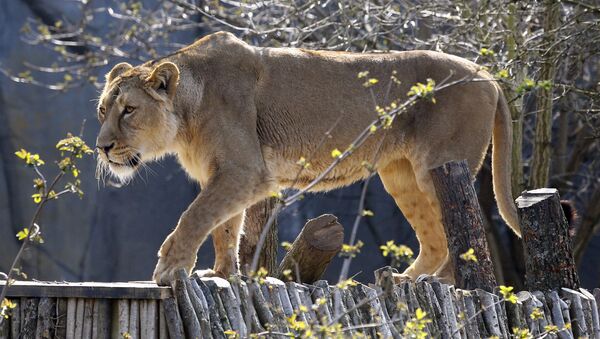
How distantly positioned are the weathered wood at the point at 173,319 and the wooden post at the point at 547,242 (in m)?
2.04

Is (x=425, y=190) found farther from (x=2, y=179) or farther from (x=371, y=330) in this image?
(x=2, y=179)

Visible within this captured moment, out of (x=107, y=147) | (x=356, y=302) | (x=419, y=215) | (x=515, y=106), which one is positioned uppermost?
(x=515, y=106)

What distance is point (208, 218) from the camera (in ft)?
16.7

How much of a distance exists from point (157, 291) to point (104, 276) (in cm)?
746

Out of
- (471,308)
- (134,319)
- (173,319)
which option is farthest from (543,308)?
(134,319)

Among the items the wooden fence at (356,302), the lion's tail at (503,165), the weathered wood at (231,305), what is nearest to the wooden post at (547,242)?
the wooden fence at (356,302)

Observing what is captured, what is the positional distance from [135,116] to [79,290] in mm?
1721

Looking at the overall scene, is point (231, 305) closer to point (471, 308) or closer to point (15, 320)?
point (15, 320)

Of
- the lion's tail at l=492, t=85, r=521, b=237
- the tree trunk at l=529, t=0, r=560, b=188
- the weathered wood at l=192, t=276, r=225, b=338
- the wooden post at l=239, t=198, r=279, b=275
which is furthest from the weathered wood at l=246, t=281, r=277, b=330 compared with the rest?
the tree trunk at l=529, t=0, r=560, b=188

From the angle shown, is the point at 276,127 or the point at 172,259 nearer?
the point at 172,259

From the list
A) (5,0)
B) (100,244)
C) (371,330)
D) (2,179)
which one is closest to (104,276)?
(100,244)

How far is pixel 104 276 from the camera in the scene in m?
11.2

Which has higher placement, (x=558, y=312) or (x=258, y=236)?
(x=258, y=236)

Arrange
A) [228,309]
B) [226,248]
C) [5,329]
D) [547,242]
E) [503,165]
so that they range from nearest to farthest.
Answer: [5,329] → [228,309] → [547,242] → [226,248] → [503,165]
